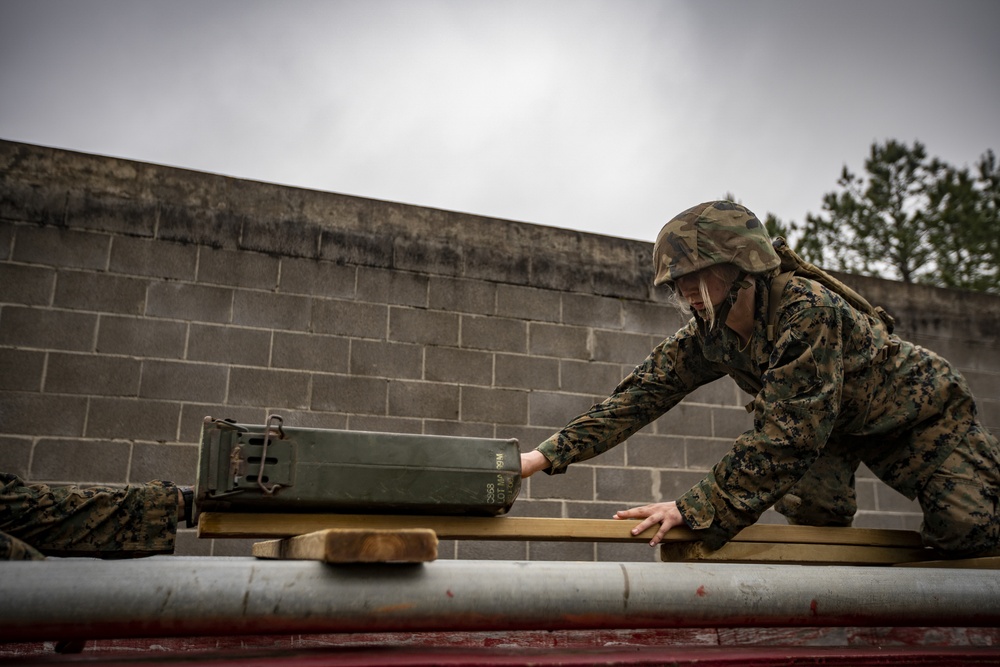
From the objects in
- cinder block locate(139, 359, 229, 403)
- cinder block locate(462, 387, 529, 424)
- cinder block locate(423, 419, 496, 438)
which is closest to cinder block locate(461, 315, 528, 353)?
cinder block locate(462, 387, 529, 424)

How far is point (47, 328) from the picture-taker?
371 centimetres

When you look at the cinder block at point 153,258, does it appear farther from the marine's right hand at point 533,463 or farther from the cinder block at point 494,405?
the marine's right hand at point 533,463

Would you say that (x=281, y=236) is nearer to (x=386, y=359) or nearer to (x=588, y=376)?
(x=386, y=359)

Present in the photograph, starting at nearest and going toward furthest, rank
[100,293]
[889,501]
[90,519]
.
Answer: [90,519] → [100,293] → [889,501]

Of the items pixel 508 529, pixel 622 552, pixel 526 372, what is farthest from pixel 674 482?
pixel 508 529

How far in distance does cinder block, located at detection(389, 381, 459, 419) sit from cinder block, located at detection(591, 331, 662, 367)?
884mm

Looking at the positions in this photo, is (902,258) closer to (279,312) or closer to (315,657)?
(279,312)

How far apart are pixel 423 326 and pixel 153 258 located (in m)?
1.32

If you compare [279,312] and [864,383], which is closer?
[864,383]

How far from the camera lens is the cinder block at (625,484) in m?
4.41

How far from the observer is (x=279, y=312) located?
405 cm

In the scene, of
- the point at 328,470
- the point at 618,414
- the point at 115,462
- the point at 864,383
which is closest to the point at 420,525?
the point at 328,470

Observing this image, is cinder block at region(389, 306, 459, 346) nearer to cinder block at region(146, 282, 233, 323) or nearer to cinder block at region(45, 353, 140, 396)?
cinder block at region(146, 282, 233, 323)

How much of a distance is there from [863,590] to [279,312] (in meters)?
2.98
